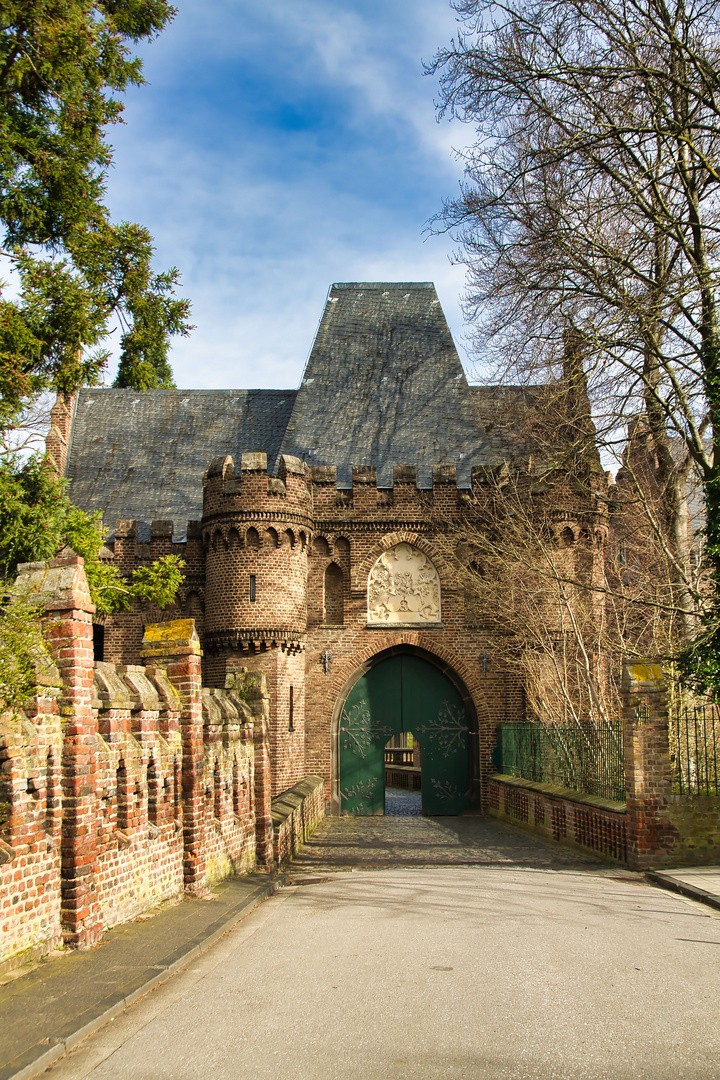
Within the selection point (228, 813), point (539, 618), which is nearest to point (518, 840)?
point (539, 618)

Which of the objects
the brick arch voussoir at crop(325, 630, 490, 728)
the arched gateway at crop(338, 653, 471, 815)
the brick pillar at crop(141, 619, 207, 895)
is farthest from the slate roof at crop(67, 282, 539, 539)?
the brick pillar at crop(141, 619, 207, 895)

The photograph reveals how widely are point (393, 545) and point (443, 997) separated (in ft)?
51.9

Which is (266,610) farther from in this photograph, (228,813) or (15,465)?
(228,813)

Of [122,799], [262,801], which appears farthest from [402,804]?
[122,799]

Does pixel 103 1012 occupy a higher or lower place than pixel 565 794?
higher

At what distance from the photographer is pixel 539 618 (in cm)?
1870

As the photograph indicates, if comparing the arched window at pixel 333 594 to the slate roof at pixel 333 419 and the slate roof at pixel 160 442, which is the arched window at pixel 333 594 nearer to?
the slate roof at pixel 333 419

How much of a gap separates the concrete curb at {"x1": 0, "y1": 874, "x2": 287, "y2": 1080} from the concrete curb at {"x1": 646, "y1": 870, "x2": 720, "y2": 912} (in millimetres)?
4616

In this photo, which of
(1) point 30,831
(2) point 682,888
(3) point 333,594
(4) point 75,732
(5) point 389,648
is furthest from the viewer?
(3) point 333,594

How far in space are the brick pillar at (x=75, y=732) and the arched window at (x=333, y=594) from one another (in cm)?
1424

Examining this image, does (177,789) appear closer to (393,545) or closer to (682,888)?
(682,888)

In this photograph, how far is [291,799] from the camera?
15117 millimetres

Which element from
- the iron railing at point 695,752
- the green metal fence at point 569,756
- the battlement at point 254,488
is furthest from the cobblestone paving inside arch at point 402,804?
the iron railing at point 695,752

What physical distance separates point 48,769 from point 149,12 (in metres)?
15.6
